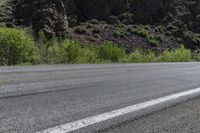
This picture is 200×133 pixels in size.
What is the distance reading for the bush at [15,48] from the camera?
116 ft

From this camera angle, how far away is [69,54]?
41.3m

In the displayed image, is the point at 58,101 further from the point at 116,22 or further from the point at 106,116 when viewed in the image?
the point at 116,22

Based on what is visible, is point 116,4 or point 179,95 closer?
point 179,95

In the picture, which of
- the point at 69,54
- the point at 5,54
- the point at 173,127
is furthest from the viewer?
the point at 69,54

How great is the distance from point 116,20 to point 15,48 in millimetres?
45707

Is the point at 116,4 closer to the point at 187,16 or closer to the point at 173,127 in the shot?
the point at 187,16

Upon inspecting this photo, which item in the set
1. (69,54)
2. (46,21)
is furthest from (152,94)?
(46,21)

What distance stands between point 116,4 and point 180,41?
16.2 meters

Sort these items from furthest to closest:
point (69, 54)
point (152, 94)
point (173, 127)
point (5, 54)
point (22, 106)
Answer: point (69, 54), point (5, 54), point (152, 94), point (22, 106), point (173, 127)

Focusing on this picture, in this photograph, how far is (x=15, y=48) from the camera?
3666 cm

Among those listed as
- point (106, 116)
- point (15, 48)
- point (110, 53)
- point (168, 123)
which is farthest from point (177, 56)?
point (106, 116)

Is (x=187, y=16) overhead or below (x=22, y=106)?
overhead

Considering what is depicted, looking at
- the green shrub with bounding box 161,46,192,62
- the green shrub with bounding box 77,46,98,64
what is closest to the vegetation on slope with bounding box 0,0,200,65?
the green shrub with bounding box 161,46,192,62

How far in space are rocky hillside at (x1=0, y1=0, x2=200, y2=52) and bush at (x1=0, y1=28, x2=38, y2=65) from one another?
28700mm
